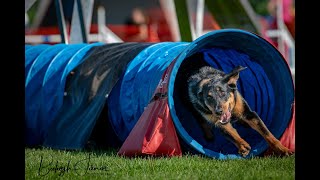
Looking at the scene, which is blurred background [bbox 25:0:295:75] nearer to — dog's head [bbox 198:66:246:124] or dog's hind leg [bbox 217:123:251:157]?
dog's head [bbox 198:66:246:124]

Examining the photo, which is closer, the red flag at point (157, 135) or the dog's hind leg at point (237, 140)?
the red flag at point (157, 135)

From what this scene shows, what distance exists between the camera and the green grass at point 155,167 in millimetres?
4945

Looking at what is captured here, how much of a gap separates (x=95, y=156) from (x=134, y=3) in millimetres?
12215

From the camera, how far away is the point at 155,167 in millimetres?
5305

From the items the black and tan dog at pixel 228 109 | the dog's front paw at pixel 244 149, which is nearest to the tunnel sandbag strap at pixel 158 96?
the black and tan dog at pixel 228 109

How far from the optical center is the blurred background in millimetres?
13422

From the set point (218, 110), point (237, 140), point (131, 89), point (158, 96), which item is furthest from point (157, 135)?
point (131, 89)

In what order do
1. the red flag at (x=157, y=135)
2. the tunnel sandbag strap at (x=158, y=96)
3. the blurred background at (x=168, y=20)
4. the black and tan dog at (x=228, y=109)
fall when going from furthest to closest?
the blurred background at (x=168, y=20) < the black and tan dog at (x=228, y=109) < the tunnel sandbag strap at (x=158, y=96) < the red flag at (x=157, y=135)

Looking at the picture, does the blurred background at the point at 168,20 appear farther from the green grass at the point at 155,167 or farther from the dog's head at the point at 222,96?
the green grass at the point at 155,167

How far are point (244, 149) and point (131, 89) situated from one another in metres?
1.38

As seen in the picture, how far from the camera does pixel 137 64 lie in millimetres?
7016

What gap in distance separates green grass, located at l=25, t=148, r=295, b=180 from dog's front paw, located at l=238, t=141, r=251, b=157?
111mm

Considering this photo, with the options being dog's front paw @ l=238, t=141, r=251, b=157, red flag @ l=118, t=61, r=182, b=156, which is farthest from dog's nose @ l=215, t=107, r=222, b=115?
red flag @ l=118, t=61, r=182, b=156
